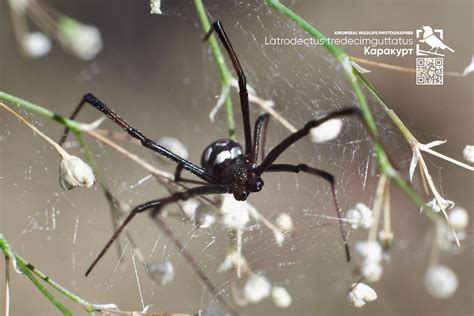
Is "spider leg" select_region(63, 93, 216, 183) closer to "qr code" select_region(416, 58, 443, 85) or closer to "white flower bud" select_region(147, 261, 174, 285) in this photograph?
"white flower bud" select_region(147, 261, 174, 285)

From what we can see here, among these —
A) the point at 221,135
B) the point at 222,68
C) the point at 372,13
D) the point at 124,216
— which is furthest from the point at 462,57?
the point at 124,216

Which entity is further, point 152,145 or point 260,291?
point 152,145

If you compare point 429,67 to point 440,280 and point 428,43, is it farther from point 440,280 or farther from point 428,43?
point 440,280

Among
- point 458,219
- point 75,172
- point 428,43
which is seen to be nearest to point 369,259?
point 458,219

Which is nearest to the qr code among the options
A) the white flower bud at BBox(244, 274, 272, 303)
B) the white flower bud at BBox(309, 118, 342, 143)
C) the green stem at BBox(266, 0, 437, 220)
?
the white flower bud at BBox(309, 118, 342, 143)

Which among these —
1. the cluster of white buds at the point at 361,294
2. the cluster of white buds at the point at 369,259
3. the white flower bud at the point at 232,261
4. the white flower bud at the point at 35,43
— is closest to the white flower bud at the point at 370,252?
the cluster of white buds at the point at 369,259

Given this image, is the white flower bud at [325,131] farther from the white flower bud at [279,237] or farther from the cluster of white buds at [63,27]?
the cluster of white buds at [63,27]

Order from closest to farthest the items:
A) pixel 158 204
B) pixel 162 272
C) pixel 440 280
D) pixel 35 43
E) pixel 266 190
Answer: pixel 440 280 → pixel 162 272 → pixel 158 204 → pixel 35 43 → pixel 266 190
